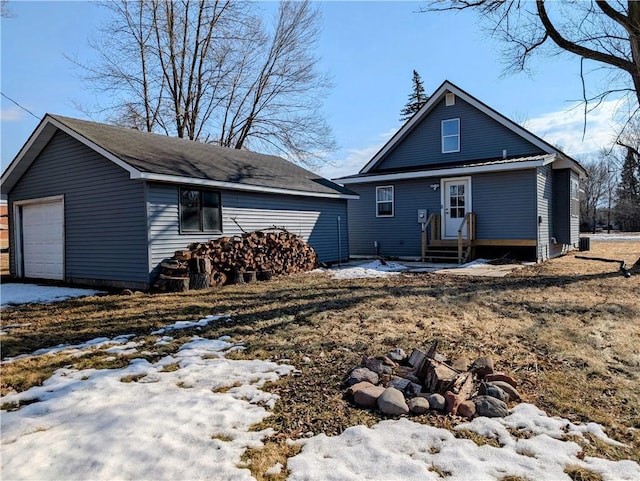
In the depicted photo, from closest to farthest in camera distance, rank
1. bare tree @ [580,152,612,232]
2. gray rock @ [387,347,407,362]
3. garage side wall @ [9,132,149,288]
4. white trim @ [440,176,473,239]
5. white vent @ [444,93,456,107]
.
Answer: gray rock @ [387,347,407,362]
garage side wall @ [9,132,149,288]
white trim @ [440,176,473,239]
white vent @ [444,93,456,107]
bare tree @ [580,152,612,232]

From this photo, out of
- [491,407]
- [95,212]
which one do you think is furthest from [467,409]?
[95,212]

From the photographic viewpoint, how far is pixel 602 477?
2.38 meters

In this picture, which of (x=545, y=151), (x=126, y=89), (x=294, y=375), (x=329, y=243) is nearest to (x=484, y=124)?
(x=545, y=151)

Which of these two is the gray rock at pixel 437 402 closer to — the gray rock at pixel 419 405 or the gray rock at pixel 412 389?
the gray rock at pixel 419 405

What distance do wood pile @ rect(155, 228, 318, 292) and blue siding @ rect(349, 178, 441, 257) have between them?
4044 millimetres

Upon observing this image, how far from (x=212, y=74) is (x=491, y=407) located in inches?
958

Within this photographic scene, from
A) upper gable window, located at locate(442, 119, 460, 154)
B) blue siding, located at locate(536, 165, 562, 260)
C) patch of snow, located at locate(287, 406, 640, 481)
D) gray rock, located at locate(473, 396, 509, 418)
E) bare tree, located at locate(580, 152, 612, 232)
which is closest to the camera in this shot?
patch of snow, located at locate(287, 406, 640, 481)

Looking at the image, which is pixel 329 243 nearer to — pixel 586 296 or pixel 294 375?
pixel 586 296

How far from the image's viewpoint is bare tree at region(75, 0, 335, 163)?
2195 centimetres

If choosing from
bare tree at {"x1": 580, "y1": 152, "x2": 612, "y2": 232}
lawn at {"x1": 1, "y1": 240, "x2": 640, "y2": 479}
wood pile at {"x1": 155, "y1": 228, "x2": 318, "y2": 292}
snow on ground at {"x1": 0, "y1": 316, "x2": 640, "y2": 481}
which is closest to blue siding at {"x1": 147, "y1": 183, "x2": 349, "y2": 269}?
wood pile at {"x1": 155, "y1": 228, "x2": 318, "y2": 292}

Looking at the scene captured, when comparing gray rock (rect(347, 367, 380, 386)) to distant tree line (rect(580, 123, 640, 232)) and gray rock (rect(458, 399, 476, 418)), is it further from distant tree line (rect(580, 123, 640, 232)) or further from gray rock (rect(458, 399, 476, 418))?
distant tree line (rect(580, 123, 640, 232))

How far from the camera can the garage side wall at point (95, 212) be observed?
933 cm

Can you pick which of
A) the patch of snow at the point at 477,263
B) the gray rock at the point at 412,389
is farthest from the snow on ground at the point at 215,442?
the patch of snow at the point at 477,263

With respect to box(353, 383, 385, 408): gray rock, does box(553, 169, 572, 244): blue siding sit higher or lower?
higher
